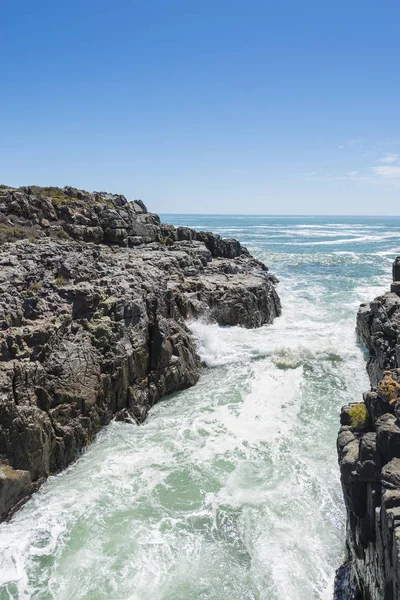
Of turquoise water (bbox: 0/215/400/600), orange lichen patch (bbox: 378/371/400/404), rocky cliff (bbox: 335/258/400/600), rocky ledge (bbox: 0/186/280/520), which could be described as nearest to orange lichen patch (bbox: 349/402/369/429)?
rocky cliff (bbox: 335/258/400/600)

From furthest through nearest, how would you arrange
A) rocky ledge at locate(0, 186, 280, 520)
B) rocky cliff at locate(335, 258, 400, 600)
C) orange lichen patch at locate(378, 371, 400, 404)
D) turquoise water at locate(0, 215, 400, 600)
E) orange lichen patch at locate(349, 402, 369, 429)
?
1. rocky ledge at locate(0, 186, 280, 520)
2. turquoise water at locate(0, 215, 400, 600)
3. orange lichen patch at locate(349, 402, 369, 429)
4. orange lichen patch at locate(378, 371, 400, 404)
5. rocky cliff at locate(335, 258, 400, 600)

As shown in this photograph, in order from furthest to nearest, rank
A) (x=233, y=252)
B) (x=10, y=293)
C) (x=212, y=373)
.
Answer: (x=233, y=252) → (x=212, y=373) → (x=10, y=293)

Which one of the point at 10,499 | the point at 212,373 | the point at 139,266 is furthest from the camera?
the point at 139,266

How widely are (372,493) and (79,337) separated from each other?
40.5ft

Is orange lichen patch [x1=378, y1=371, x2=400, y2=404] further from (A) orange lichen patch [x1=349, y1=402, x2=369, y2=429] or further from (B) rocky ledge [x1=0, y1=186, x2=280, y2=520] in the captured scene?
(B) rocky ledge [x1=0, y1=186, x2=280, y2=520]

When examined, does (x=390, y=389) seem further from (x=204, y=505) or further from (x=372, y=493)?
(x=204, y=505)

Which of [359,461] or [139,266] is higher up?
[139,266]

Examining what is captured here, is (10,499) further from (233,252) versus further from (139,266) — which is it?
(233,252)

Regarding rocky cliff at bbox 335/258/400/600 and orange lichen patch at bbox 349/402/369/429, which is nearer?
rocky cliff at bbox 335/258/400/600

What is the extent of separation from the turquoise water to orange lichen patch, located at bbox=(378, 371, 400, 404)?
465 centimetres

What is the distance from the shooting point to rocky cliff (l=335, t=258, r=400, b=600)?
6.95 metres

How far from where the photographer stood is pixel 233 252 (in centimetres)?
4228

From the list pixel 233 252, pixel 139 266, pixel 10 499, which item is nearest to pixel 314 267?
pixel 233 252

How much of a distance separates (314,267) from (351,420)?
5133cm
